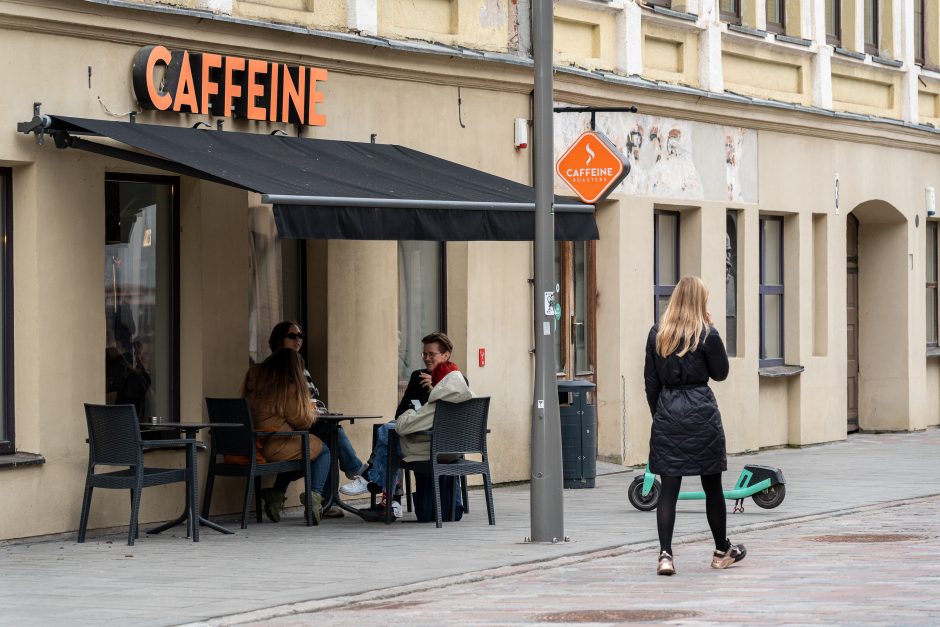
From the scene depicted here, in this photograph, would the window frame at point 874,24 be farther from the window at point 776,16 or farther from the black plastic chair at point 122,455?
the black plastic chair at point 122,455

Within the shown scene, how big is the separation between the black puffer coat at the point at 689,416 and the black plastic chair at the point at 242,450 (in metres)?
3.46

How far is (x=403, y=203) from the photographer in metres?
12.0

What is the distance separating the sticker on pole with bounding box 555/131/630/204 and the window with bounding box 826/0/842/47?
790cm

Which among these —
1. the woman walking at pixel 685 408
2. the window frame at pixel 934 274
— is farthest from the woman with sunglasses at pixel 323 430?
the window frame at pixel 934 274

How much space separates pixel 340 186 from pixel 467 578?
3.13 metres

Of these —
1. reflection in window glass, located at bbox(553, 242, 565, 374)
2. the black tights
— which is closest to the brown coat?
the black tights

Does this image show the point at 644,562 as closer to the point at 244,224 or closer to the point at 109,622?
the point at 109,622

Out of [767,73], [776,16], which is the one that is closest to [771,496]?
[767,73]

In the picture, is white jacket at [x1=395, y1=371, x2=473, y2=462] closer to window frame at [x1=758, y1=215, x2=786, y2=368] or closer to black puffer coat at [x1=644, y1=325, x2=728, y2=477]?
black puffer coat at [x1=644, y1=325, x2=728, y2=477]

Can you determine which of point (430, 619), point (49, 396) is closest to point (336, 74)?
point (49, 396)

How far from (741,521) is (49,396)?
16.7ft

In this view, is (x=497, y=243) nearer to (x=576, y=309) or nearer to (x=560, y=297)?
(x=560, y=297)

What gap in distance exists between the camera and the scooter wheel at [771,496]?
537 inches

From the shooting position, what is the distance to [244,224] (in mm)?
13805
